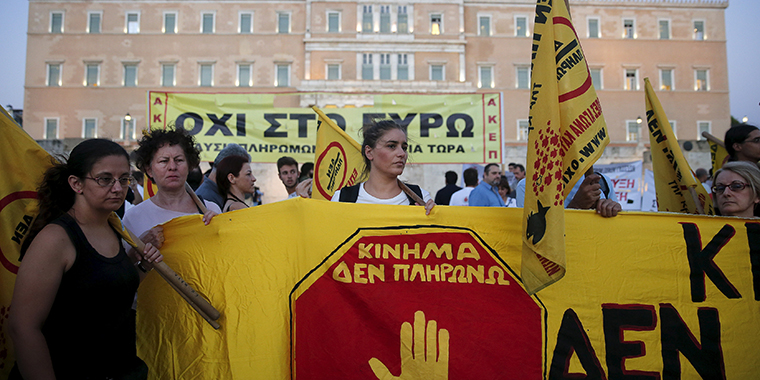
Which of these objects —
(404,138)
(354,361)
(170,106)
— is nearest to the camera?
(354,361)

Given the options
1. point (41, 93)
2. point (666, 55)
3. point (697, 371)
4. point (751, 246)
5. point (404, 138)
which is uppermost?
point (666, 55)

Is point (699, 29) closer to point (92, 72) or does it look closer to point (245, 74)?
point (245, 74)

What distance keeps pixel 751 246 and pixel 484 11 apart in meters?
38.7

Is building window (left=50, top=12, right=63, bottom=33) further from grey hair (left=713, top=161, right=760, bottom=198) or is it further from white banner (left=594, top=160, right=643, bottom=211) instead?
grey hair (left=713, top=161, right=760, bottom=198)

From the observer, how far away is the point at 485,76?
123 feet

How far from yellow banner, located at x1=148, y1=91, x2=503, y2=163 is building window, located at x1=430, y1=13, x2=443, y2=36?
3191 centimetres

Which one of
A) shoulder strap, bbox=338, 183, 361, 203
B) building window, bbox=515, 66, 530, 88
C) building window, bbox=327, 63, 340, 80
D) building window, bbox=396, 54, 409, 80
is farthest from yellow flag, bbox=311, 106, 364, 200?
building window, bbox=515, 66, 530, 88

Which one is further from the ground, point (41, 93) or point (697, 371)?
point (41, 93)

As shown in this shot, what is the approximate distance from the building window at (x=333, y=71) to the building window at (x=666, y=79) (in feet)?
84.7

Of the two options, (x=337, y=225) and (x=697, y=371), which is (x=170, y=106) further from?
(x=697, y=371)

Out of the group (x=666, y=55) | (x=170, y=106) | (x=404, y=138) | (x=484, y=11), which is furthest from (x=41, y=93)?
(x=666, y=55)

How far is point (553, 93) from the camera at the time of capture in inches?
86.3

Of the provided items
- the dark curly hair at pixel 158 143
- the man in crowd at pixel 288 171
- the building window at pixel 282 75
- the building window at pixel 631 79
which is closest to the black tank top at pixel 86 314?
the dark curly hair at pixel 158 143

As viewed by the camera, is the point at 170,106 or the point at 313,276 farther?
the point at 170,106
